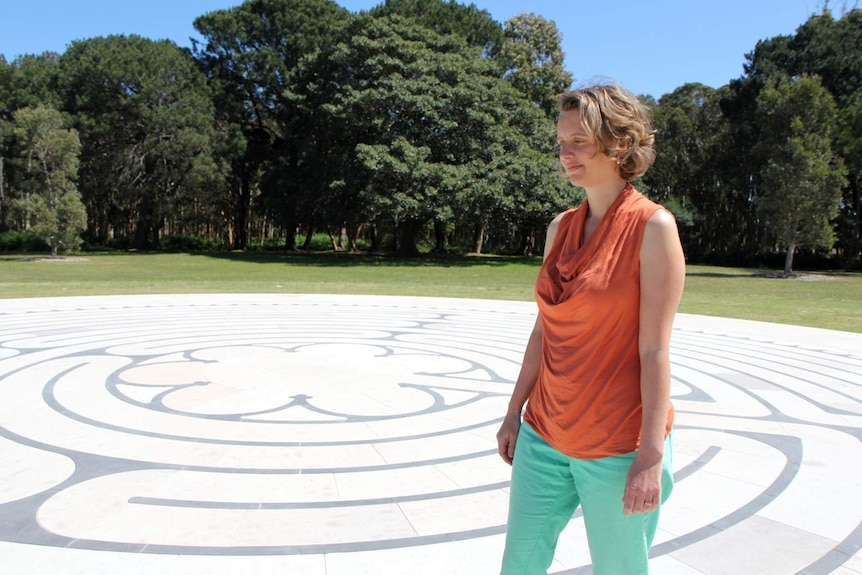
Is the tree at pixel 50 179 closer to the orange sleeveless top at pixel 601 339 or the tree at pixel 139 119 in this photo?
the tree at pixel 139 119

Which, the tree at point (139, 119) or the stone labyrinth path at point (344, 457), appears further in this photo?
the tree at point (139, 119)

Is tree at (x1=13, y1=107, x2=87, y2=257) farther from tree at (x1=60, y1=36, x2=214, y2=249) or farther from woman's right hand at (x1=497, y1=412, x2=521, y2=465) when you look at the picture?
woman's right hand at (x1=497, y1=412, x2=521, y2=465)

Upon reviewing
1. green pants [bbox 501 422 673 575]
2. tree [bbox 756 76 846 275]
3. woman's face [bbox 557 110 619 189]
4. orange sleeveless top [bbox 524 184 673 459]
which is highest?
tree [bbox 756 76 846 275]

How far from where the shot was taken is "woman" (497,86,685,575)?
1850 millimetres

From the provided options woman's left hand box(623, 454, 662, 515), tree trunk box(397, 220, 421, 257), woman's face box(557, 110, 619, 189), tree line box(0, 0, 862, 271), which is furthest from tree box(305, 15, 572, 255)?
woman's left hand box(623, 454, 662, 515)

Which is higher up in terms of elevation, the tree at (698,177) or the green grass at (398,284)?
the tree at (698,177)

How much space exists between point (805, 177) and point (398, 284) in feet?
54.2

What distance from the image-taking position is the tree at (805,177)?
24859 millimetres

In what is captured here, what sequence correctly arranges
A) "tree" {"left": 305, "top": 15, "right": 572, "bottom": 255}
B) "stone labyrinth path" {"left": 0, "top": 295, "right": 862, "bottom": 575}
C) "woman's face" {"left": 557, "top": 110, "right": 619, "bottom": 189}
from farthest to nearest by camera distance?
"tree" {"left": 305, "top": 15, "right": 572, "bottom": 255} < "stone labyrinth path" {"left": 0, "top": 295, "right": 862, "bottom": 575} < "woman's face" {"left": 557, "top": 110, "right": 619, "bottom": 189}

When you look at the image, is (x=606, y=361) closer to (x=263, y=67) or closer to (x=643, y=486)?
(x=643, y=486)

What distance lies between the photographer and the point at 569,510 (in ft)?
6.78

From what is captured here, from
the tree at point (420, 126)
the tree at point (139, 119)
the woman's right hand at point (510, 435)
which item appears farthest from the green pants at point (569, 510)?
the tree at point (139, 119)

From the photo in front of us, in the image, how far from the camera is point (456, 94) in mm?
28688

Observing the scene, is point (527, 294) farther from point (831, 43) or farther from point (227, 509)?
point (831, 43)
